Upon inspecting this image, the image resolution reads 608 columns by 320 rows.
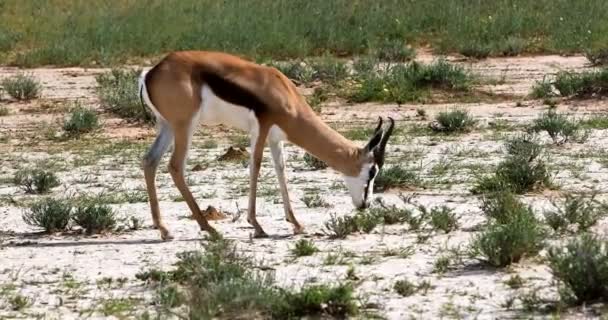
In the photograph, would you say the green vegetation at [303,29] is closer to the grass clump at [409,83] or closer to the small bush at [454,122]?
the grass clump at [409,83]

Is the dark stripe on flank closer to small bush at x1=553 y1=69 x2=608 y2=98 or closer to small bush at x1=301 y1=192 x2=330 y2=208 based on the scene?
small bush at x1=301 y1=192 x2=330 y2=208

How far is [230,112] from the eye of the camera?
11023 millimetres

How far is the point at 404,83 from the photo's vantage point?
2125cm

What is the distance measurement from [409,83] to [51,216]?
11.0m

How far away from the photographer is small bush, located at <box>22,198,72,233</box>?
1123cm

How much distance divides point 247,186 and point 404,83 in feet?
26.2

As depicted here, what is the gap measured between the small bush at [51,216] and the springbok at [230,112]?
777 millimetres

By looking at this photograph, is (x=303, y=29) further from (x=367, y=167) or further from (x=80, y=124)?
(x=367, y=167)

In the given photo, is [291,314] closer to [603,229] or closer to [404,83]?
[603,229]

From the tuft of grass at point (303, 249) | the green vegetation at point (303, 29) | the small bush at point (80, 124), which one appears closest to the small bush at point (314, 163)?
the small bush at point (80, 124)

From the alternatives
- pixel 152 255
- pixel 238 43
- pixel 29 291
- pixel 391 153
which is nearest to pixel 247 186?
pixel 391 153

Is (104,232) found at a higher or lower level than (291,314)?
lower

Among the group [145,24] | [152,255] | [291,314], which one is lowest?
[145,24]

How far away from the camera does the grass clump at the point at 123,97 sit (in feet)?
63.2
